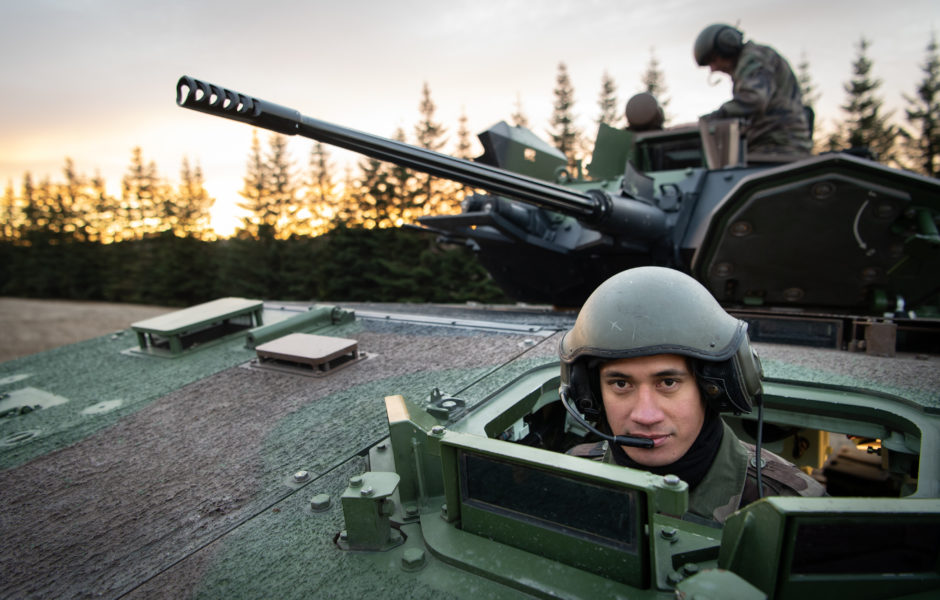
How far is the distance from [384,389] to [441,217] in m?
1.83

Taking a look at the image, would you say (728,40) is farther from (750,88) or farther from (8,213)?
(8,213)

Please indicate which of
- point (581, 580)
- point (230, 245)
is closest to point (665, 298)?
point (581, 580)

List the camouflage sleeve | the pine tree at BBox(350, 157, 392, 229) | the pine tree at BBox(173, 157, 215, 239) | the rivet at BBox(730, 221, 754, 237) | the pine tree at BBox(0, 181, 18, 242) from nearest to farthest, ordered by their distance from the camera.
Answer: the rivet at BBox(730, 221, 754, 237)
the camouflage sleeve
the pine tree at BBox(350, 157, 392, 229)
the pine tree at BBox(173, 157, 215, 239)
the pine tree at BBox(0, 181, 18, 242)

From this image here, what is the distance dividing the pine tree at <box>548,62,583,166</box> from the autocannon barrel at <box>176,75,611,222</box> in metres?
28.9

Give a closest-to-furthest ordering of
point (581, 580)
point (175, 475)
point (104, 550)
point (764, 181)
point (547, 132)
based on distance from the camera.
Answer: point (581, 580) < point (104, 550) < point (175, 475) < point (764, 181) < point (547, 132)

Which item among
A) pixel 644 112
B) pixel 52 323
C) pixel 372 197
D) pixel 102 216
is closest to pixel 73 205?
pixel 102 216

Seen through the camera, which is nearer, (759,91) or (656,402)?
(656,402)

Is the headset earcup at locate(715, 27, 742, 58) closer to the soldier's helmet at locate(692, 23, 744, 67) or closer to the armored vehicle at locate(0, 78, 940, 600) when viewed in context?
the soldier's helmet at locate(692, 23, 744, 67)

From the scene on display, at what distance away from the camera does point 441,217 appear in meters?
3.97

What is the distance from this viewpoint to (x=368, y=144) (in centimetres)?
221

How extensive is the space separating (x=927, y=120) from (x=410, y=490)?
33.5 m

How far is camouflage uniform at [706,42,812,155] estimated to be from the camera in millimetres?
4617

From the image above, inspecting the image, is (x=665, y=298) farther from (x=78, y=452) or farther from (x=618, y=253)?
(x=618, y=253)

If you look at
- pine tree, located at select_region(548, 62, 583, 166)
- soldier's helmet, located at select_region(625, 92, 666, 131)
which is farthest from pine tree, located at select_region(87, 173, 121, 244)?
soldier's helmet, located at select_region(625, 92, 666, 131)
